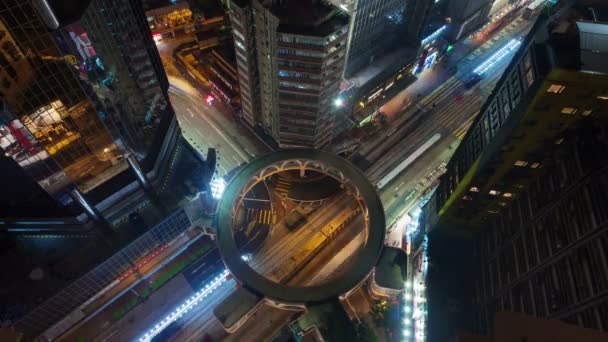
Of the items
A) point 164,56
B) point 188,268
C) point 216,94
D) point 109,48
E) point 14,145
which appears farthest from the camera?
point 164,56

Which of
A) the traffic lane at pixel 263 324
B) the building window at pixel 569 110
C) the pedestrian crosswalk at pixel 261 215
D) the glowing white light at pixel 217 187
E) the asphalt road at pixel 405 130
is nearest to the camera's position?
the building window at pixel 569 110

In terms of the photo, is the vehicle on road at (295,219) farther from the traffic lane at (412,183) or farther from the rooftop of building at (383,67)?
the rooftop of building at (383,67)

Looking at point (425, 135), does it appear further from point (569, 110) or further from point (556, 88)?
point (556, 88)

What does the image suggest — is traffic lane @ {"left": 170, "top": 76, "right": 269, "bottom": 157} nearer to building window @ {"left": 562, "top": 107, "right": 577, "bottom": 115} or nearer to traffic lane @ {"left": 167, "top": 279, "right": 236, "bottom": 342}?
traffic lane @ {"left": 167, "top": 279, "right": 236, "bottom": 342}

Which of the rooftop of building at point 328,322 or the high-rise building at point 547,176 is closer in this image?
the high-rise building at point 547,176

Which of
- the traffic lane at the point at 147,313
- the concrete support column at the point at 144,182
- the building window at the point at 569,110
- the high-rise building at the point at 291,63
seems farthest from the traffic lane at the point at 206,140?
the building window at the point at 569,110

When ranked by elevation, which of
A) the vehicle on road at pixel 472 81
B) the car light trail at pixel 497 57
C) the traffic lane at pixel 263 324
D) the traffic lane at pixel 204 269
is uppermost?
the car light trail at pixel 497 57

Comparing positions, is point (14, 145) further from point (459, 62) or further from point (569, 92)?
point (459, 62)

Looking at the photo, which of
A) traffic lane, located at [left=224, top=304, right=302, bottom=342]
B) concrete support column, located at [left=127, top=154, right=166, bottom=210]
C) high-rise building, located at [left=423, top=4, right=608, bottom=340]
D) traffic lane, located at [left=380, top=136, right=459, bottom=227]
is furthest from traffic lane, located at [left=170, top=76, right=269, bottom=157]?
high-rise building, located at [left=423, top=4, right=608, bottom=340]

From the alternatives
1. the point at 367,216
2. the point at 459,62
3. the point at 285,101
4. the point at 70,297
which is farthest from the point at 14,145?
the point at 459,62
